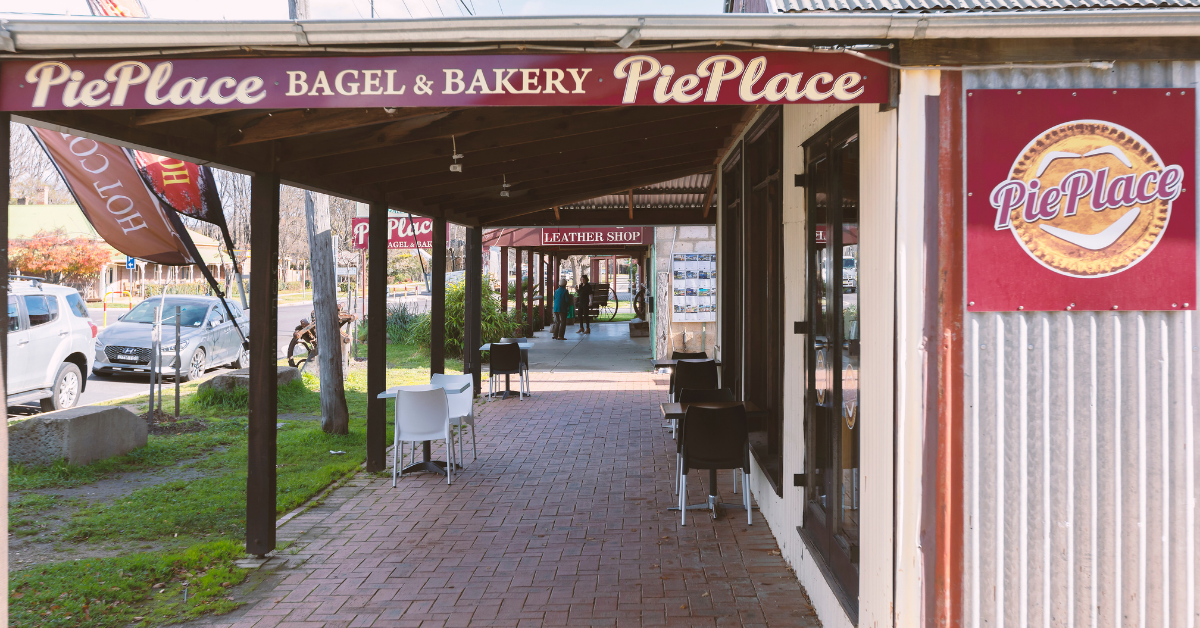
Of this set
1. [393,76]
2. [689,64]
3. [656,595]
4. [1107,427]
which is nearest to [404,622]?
[656,595]

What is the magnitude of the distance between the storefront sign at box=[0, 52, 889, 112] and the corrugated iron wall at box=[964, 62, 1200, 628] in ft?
2.60

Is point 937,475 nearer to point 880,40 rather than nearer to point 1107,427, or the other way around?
point 1107,427

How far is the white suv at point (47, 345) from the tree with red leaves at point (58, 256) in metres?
26.7

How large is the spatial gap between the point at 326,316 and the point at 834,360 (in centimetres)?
639

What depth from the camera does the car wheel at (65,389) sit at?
9.69m

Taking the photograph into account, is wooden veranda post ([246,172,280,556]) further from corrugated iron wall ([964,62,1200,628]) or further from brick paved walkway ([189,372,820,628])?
corrugated iron wall ([964,62,1200,628])

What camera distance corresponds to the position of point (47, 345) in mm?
9570

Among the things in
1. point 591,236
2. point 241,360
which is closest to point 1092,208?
point 591,236

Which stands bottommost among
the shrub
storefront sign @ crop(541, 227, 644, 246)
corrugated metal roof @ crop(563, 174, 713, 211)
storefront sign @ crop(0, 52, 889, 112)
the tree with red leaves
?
Result: the shrub

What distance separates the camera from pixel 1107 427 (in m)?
2.88

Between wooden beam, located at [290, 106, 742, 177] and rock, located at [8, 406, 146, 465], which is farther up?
wooden beam, located at [290, 106, 742, 177]

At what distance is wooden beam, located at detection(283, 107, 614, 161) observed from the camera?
5082 millimetres

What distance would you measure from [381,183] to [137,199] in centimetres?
234

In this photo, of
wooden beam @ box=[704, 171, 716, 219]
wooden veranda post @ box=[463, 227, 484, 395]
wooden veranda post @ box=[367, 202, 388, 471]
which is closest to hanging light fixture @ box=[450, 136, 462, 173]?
wooden veranda post @ box=[367, 202, 388, 471]
